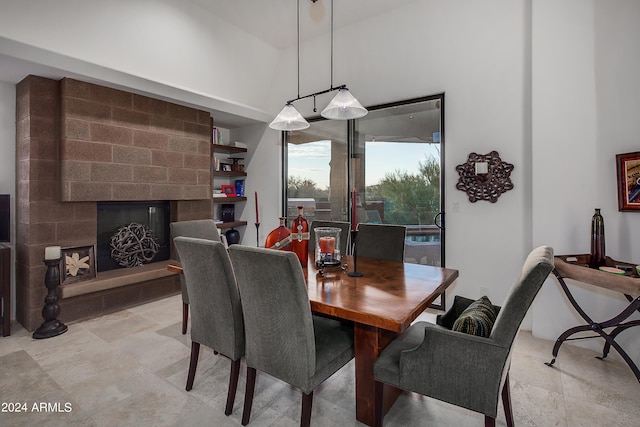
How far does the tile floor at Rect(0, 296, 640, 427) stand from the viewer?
1798 millimetres

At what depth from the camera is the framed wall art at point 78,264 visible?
125 inches

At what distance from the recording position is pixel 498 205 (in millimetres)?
3080

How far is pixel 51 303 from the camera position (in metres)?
2.92

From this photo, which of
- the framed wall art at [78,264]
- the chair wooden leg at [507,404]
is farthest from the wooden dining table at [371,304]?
the framed wall art at [78,264]

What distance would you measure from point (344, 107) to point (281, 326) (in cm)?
168

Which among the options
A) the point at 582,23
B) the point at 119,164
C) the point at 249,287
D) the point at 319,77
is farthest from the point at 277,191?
the point at 582,23

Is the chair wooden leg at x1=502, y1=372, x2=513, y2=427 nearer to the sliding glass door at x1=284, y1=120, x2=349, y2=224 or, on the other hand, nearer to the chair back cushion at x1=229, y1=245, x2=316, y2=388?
the chair back cushion at x1=229, y1=245, x2=316, y2=388

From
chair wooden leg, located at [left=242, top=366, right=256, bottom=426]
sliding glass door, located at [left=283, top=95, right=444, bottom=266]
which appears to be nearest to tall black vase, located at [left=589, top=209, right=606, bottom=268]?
sliding glass door, located at [left=283, top=95, right=444, bottom=266]

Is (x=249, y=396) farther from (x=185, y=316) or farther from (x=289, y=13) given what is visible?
(x=289, y=13)

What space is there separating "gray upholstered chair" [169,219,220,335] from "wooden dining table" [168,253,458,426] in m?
1.30

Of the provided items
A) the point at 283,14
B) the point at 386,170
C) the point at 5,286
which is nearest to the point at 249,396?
the point at 5,286

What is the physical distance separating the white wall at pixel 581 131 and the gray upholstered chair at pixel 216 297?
2620 mm

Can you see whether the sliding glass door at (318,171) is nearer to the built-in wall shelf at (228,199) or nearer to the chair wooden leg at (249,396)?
the built-in wall shelf at (228,199)

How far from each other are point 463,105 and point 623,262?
6.14ft
